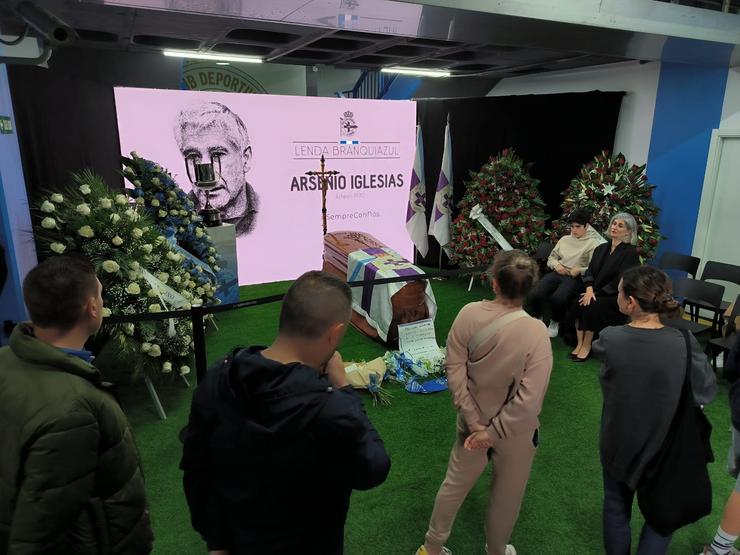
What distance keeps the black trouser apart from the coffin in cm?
111

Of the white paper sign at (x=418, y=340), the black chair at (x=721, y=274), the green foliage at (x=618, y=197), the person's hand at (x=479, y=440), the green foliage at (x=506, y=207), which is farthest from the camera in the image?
the green foliage at (x=506, y=207)

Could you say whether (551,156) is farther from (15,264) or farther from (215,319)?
(15,264)

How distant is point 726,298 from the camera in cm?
541

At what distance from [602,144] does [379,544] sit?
545 cm

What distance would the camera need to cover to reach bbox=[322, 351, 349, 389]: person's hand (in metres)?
1.28

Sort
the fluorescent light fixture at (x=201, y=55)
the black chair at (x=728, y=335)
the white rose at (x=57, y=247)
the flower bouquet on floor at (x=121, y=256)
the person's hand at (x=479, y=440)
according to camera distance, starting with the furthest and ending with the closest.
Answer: the fluorescent light fixture at (x=201, y=55) → the black chair at (x=728, y=335) → the flower bouquet on floor at (x=121, y=256) → the white rose at (x=57, y=247) → the person's hand at (x=479, y=440)

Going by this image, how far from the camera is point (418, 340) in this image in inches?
171

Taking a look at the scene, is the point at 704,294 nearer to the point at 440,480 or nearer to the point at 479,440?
the point at 440,480

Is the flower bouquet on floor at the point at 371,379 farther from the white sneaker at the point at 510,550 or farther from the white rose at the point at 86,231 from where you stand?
the white rose at the point at 86,231

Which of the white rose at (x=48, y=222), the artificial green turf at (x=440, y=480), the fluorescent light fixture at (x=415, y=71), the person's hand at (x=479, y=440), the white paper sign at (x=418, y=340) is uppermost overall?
the fluorescent light fixture at (x=415, y=71)

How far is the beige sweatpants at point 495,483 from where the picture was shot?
1.95 metres

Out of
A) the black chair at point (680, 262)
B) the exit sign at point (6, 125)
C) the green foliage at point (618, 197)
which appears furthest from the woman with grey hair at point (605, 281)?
the exit sign at point (6, 125)

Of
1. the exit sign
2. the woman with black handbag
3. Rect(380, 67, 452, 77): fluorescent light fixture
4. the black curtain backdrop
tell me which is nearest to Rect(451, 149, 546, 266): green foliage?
the black curtain backdrop

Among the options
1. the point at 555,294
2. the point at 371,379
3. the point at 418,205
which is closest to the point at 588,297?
the point at 555,294
